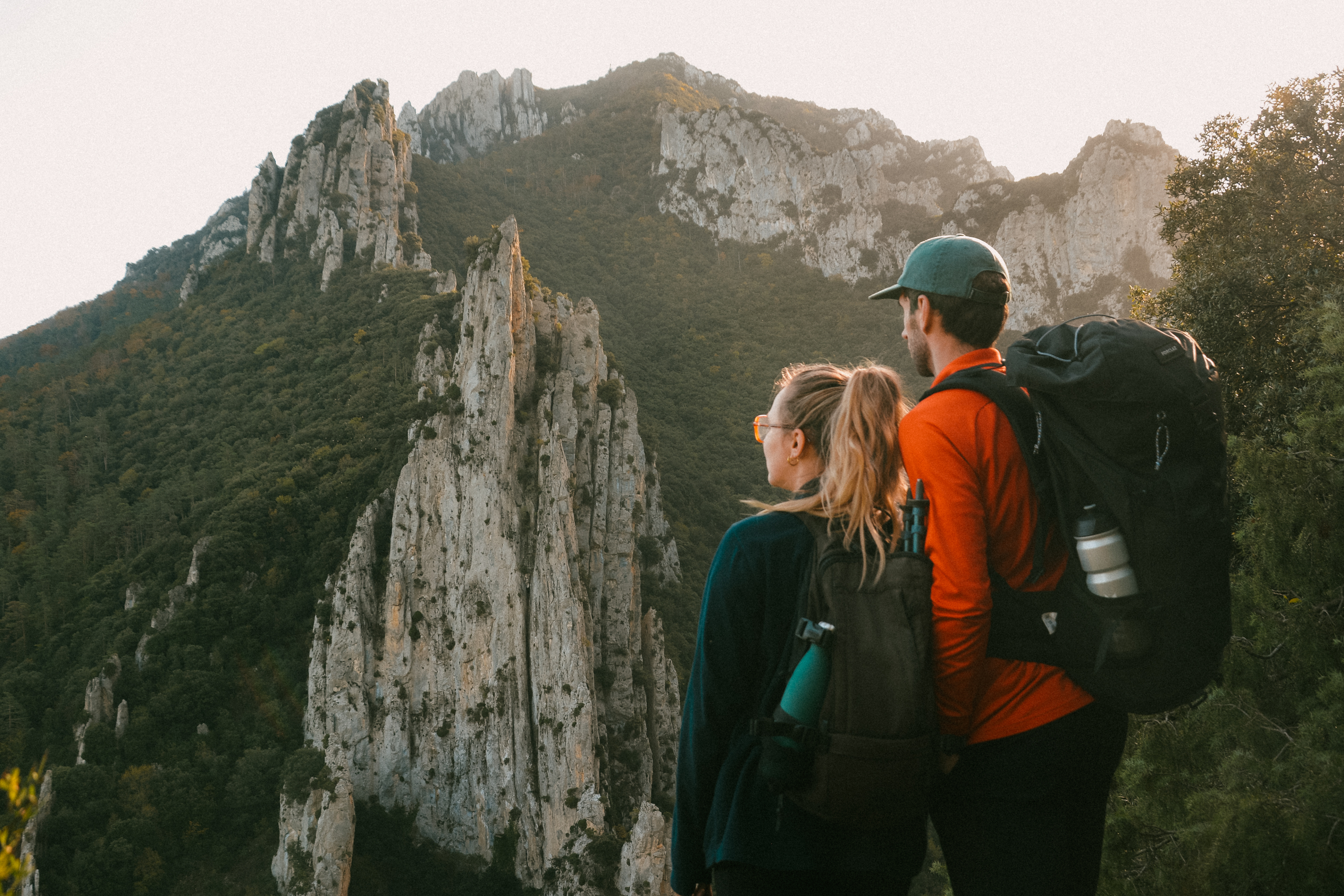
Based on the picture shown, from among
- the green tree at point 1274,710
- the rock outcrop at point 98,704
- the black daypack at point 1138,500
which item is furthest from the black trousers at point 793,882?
the rock outcrop at point 98,704

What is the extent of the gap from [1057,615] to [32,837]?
43891 millimetres

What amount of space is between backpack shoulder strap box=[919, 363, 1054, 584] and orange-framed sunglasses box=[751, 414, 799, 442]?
0.55 m

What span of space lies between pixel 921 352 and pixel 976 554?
2.79 ft

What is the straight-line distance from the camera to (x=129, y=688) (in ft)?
115

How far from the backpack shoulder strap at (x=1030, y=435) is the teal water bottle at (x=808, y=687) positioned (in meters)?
0.76

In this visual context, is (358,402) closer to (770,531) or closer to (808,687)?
(770,531)

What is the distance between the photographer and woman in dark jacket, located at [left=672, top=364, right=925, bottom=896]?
2012 mm

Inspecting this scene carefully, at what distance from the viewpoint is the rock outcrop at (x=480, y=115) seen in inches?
4712

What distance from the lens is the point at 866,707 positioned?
1.87 m

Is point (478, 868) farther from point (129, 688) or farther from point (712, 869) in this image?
point (712, 869)

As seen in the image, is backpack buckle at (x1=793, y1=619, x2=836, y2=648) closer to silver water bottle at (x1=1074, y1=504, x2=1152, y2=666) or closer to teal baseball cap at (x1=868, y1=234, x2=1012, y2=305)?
silver water bottle at (x1=1074, y1=504, x2=1152, y2=666)

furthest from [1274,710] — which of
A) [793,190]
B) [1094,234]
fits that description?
[793,190]

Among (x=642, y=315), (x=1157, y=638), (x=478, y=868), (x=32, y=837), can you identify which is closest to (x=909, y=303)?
(x=1157, y=638)

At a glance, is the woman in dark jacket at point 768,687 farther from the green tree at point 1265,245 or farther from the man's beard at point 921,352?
the green tree at point 1265,245
